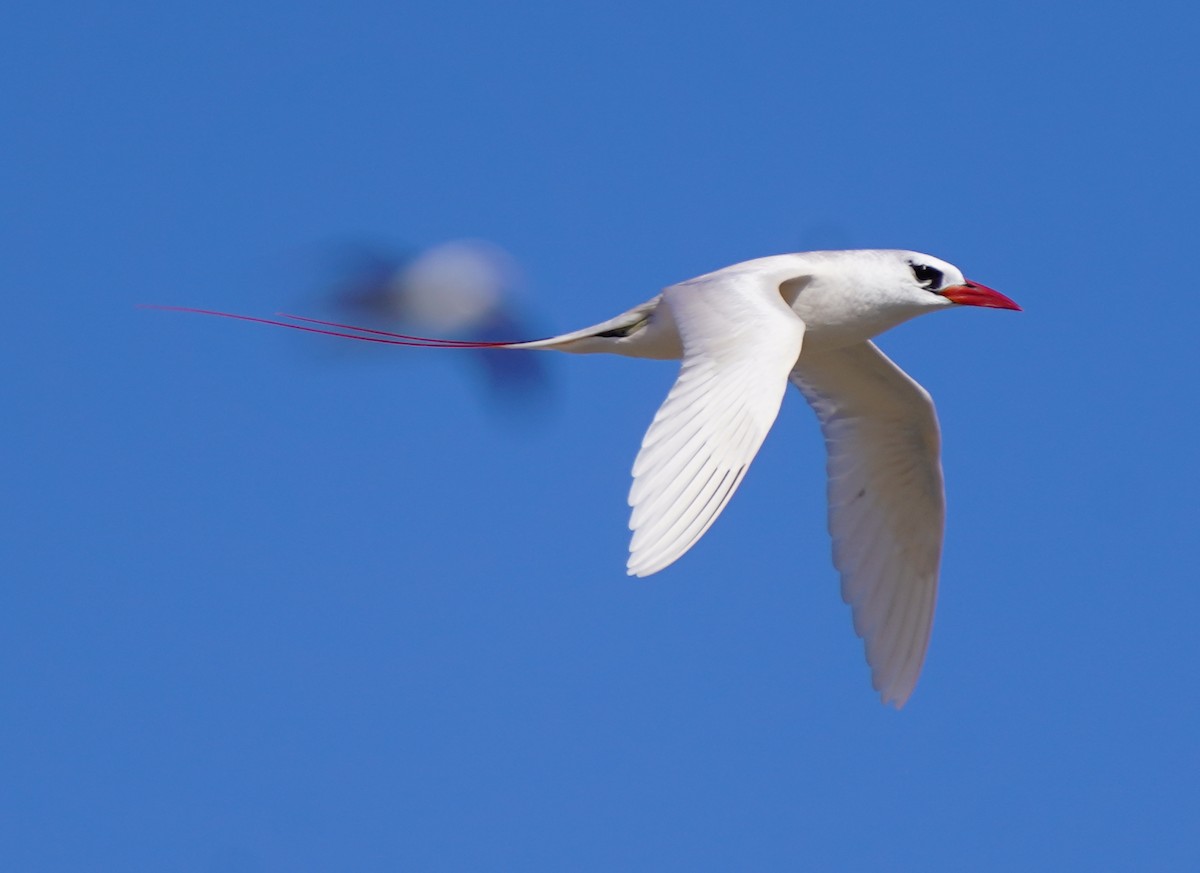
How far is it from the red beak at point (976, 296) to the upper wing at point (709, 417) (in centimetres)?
200

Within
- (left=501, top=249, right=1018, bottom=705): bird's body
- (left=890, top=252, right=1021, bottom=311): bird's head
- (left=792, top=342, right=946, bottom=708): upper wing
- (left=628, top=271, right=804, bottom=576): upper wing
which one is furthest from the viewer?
(left=792, top=342, right=946, bottom=708): upper wing

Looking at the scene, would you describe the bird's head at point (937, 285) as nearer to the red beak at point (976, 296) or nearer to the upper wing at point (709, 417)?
the red beak at point (976, 296)

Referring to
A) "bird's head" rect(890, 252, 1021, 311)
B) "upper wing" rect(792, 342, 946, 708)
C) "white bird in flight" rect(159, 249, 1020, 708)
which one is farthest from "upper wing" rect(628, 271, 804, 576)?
"upper wing" rect(792, 342, 946, 708)

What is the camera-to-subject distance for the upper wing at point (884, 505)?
12.3 m

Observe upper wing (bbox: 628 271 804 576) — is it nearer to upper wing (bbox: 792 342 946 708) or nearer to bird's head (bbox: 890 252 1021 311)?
bird's head (bbox: 890 252 1021 311)

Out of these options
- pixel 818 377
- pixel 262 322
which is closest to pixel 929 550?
pixel 818 377

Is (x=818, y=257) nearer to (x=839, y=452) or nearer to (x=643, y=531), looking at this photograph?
(x=839, y=452)

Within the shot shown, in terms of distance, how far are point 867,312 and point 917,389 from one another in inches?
59.1

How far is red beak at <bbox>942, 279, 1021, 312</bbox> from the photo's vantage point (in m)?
11.1

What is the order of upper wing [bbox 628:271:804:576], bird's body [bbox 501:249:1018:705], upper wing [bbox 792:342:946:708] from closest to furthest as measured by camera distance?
upper wing [bbox 628:271:804:576] → bird's body [bbox 501:249:1018:705] → upper wing [bbox 792:342:946:708]

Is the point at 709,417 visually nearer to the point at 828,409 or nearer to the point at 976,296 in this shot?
the point at 976,296

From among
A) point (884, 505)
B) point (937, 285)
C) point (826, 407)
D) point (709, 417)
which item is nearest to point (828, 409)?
point (826, 407)

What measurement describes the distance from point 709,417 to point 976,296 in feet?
11.2

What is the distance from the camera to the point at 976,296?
1116cm
